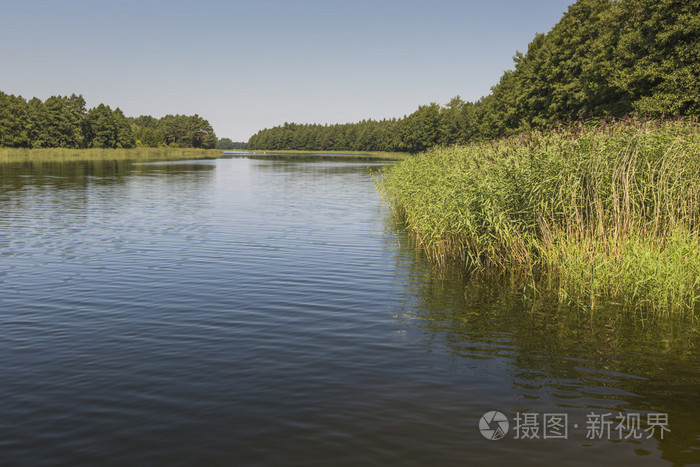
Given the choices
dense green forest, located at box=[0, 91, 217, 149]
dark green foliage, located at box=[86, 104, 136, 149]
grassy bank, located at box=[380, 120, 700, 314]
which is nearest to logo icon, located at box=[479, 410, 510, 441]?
grassy bank, located at box=[380, 120, 700, 314]

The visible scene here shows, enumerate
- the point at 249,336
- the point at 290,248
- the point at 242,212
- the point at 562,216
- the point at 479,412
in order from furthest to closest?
the point at 242,212 < the point at 290,248 < the point at 562,216 < the point at 249,336 < the point at 479,412

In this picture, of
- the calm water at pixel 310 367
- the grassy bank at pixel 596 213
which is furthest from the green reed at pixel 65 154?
the grassy bank at pixel 596 213

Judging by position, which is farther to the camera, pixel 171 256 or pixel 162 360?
pixel 171 256

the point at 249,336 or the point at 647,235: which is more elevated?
the point at 647,235

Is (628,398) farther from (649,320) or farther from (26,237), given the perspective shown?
(26,237)

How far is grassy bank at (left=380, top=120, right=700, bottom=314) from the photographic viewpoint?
12.0 meters

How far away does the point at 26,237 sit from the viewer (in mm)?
21031

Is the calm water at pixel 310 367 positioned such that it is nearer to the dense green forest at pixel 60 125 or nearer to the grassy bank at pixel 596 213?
the grassy bank at pixel 596 213

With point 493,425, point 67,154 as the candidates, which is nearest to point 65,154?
point 67,154

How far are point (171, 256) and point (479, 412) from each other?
45.7ft

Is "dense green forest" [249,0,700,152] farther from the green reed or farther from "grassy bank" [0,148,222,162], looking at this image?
"grassy bank" [0,148,222,162]

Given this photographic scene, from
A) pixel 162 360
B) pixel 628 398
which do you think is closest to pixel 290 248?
pixel 162 360

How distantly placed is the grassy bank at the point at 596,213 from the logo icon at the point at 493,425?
6220 mm

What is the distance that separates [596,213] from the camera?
1434 cm
